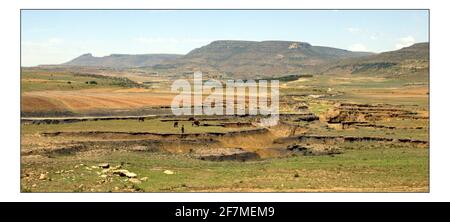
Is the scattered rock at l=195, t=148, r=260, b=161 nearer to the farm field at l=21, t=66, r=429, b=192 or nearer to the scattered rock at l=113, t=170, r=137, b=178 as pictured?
the farm field at l=21, t=66, r=429, b=192

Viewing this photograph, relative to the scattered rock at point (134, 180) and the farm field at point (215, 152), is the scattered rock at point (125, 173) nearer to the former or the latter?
the farm field at point (215, 152)

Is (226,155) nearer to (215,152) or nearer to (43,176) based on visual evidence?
(215,152)

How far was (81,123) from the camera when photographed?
47.1m

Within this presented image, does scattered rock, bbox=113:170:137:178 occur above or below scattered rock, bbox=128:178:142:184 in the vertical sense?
above

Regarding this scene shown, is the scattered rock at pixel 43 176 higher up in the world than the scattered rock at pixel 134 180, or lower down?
higher up

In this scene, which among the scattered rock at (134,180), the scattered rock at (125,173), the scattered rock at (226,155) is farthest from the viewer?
the scattered rock at (226,155)

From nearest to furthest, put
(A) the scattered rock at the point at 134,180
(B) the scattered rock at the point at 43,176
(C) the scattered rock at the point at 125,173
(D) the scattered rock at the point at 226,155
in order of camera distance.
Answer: (B) the scattered rock at the point at 43,176, (A) the scattered rock at the point at 134,180, (C) the scattered rock at the point at 125,173, (D) the scattered rock at the point at 226,155

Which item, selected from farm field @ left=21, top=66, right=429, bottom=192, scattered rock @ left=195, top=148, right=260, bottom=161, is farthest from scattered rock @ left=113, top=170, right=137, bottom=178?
scattered rock @ left=195, top=148, right=260, bottom=161

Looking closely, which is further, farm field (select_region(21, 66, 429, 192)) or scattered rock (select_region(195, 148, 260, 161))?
scattered rock (select_region(195, 148, 260, 161))

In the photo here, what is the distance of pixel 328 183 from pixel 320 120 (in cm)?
3669

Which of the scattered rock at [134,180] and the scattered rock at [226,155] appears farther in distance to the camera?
the scattered rock at [226,155]

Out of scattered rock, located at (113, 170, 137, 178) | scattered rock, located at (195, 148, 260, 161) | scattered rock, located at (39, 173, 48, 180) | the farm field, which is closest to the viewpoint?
scattered rock, located at (39, 173, 48, 180)

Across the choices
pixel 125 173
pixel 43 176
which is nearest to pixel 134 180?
pixel 125 173

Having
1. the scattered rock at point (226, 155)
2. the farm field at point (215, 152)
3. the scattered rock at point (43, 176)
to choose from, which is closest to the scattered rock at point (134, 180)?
the farm field at point (215, 152)
